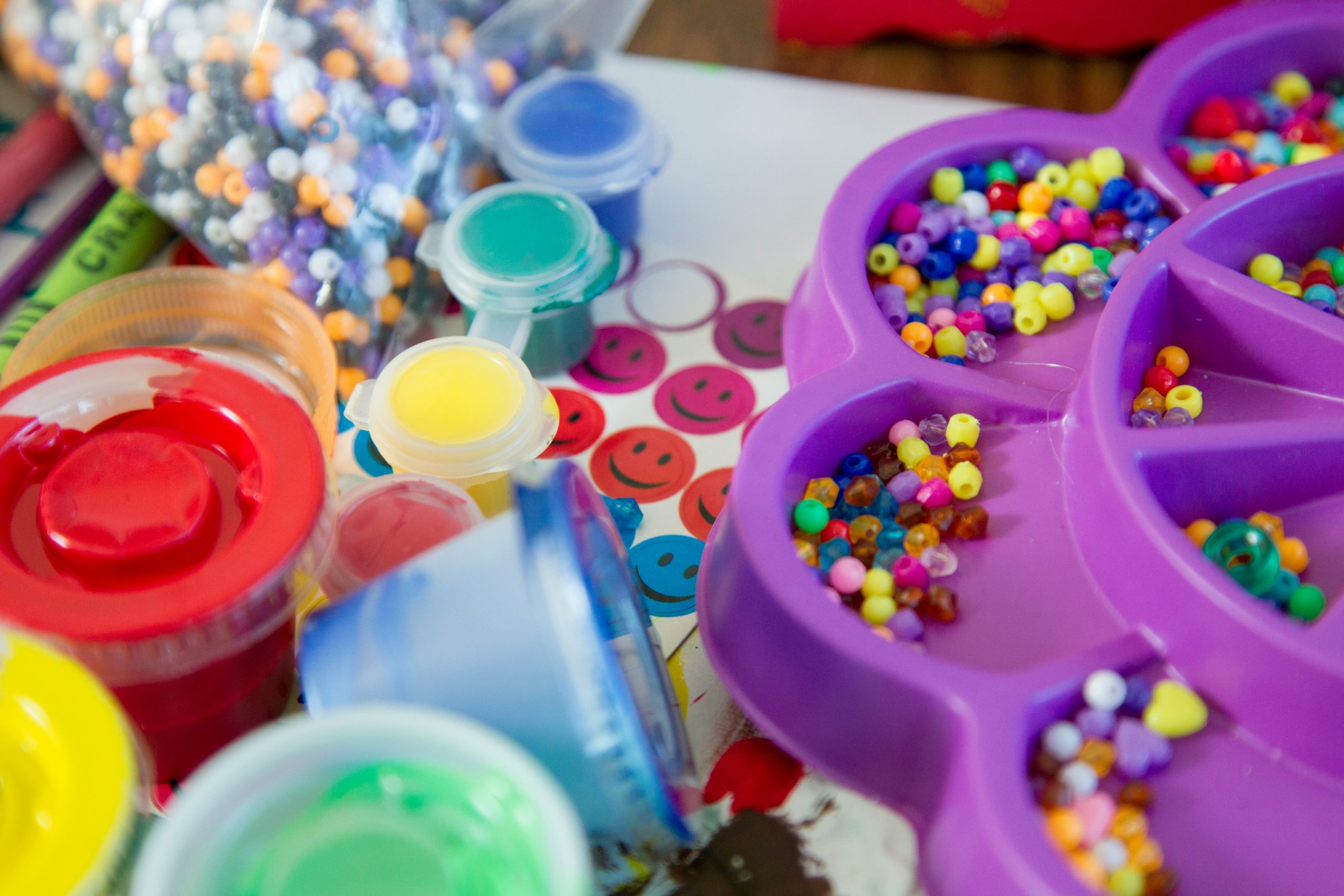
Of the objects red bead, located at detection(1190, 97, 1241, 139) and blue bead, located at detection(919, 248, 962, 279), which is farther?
red bead, located at detection(1190, 97, 1241, 139)

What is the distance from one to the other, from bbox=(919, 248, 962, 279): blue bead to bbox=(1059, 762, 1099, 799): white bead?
1.35 ft

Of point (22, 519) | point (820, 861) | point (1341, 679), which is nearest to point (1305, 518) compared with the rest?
point (1341, 679)

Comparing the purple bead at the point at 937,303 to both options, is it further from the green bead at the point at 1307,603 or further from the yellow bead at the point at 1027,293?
the green bead at the point at 1307,603

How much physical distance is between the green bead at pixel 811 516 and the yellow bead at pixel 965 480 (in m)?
0.09

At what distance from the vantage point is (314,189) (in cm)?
91

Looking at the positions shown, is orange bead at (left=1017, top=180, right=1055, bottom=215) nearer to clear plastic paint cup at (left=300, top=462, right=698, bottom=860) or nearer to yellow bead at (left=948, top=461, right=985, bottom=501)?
yellow bead at (left=948, top=461, right=985, bottom=501)

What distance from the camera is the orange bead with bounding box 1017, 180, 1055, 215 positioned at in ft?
3.06

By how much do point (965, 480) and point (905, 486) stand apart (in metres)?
0.04

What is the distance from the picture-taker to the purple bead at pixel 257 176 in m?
0.92

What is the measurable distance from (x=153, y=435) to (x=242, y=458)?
0.05 metres

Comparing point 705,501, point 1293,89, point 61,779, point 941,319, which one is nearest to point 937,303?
point 941,319

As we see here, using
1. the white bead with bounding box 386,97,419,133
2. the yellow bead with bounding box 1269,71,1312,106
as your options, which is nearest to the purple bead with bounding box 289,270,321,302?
the white bead with bounding box 386,97,419,133

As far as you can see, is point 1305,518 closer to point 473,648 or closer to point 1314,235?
point 1314,235

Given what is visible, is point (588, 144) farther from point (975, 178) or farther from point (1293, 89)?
point (1293, 89)
